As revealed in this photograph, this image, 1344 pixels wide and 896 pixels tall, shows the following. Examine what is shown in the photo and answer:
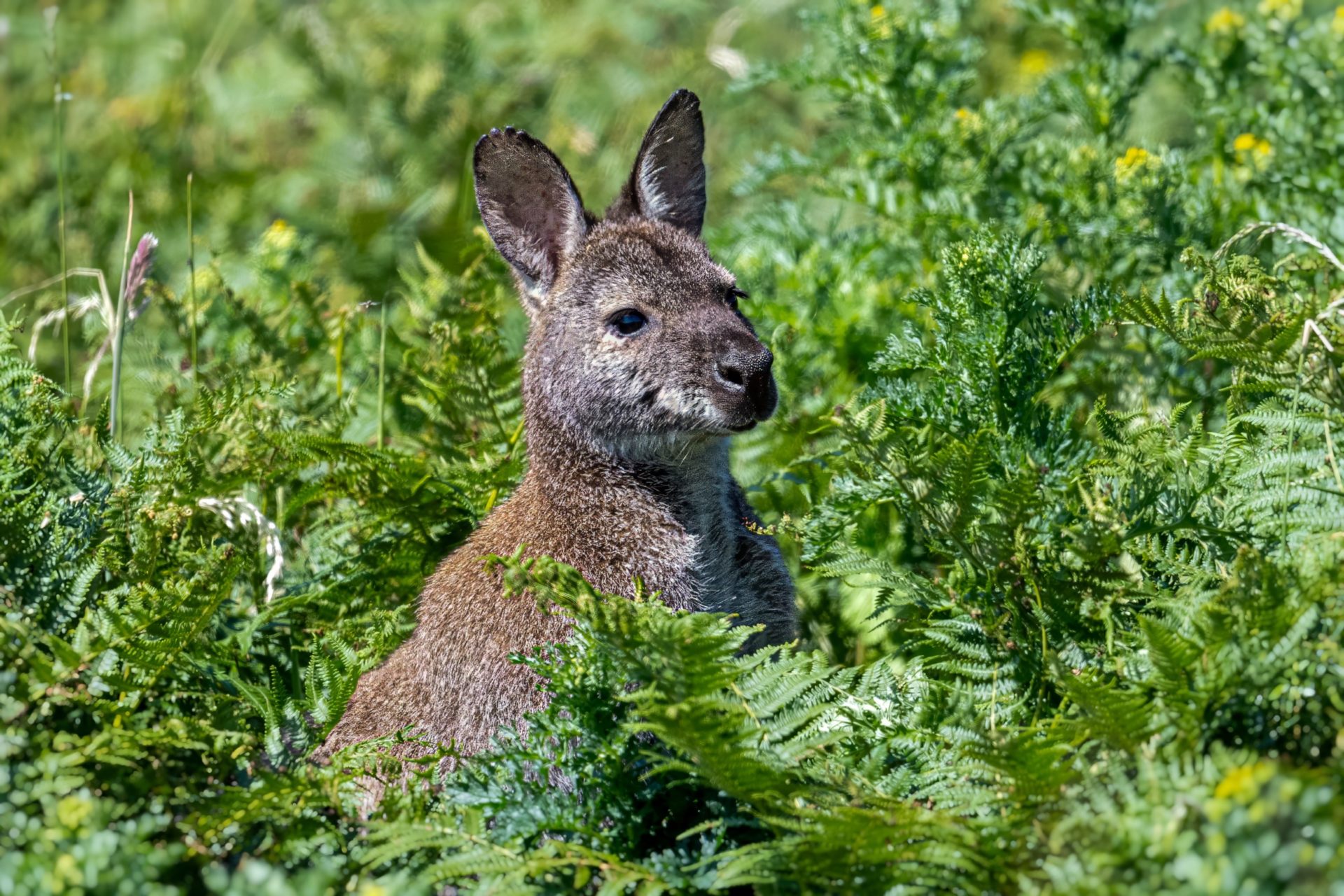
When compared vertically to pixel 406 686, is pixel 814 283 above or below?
above

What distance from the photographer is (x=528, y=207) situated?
5574 mm

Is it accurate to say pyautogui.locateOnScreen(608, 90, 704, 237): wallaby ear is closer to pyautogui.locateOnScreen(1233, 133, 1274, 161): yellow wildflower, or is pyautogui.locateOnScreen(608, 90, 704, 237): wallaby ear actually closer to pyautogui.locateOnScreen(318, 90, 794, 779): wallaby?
pyautogui.locateOnScreen(318, 90, 794, 779): wallaby

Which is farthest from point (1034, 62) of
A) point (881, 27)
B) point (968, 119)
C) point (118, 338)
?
point (118, 338)

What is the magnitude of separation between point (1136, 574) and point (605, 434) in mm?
2033

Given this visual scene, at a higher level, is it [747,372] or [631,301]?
[631,301]

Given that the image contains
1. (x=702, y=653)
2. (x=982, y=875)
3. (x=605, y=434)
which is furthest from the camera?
(x=605, y=434)

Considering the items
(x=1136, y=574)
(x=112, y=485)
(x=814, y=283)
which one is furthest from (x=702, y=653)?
(x=814, y=283)

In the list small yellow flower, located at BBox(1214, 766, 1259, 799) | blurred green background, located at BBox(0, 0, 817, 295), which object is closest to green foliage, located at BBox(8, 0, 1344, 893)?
small yellow flower, located at BBox(1214, 766, 1259, 799)

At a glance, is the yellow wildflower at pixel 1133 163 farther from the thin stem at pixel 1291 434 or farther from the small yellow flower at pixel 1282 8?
the thin stem at pixel 1291 434

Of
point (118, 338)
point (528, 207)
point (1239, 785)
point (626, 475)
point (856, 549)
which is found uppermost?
point (528, 207)

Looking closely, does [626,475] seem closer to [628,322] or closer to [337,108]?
[628,322]

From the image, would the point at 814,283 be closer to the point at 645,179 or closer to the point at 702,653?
the point at 645,179

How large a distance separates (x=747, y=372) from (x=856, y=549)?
751 millimetres

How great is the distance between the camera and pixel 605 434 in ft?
16.8
